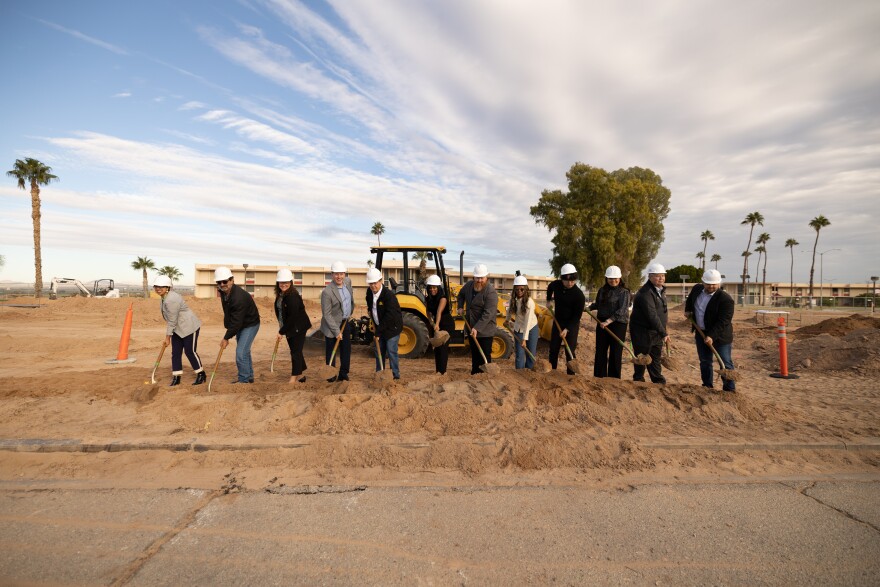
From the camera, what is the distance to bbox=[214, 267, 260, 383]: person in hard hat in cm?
596

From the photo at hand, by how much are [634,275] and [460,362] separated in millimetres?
27742

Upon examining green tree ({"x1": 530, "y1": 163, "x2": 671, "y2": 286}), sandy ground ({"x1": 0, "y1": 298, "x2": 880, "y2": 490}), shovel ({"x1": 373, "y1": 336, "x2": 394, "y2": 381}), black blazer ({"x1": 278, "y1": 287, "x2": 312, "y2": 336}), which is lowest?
sandy ground ({"x1": 0, "y1": 298, "x2": 880, "y2": 490})

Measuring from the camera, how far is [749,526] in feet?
9.83

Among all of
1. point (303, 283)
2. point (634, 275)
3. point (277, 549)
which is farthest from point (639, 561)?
point (303, 283)

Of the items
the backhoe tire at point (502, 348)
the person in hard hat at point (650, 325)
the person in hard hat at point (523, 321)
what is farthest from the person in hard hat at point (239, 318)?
the person in hard hat at point (650, 325)

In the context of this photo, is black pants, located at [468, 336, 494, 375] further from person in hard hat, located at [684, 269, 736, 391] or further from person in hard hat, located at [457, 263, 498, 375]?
person in hard hat, located at [684, 269, 736, 391]

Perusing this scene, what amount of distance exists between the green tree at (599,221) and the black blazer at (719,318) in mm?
24354

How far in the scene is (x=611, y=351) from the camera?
20.5ft

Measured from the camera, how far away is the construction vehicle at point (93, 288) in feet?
95.8

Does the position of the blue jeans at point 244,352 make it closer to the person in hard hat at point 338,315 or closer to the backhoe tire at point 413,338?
the person in hard hat at point 338,315

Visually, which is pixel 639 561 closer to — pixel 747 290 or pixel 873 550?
pixel 873 550

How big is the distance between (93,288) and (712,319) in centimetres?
3953

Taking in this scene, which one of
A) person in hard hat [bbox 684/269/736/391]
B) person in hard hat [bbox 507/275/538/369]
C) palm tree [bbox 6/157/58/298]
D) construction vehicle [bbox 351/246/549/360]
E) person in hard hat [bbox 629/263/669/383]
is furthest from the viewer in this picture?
palm tree [bbox 6/157/58/298]

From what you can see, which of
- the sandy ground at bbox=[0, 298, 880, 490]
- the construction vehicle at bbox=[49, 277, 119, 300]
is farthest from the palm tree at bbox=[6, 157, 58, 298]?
the sandy ground at bbox=[0, 298, 880, 490]
